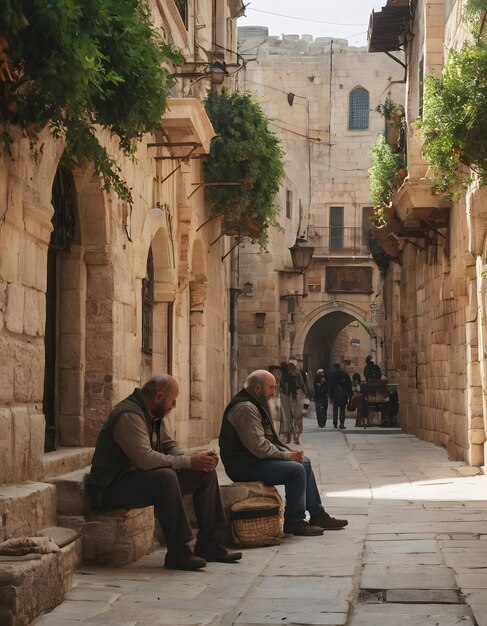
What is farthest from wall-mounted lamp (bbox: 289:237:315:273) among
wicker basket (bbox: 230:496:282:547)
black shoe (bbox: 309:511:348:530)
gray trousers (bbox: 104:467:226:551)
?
gray trousers (bbox: 104:467:226:551)

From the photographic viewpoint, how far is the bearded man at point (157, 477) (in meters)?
7.38

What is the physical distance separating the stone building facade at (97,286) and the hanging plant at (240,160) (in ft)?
1.48

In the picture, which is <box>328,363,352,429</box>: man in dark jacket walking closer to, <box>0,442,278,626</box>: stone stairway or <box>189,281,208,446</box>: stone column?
<box>189,281,208,446</box>: stone column

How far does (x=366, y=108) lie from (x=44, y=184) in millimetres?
35942

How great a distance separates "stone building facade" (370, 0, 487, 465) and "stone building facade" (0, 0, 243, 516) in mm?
3517

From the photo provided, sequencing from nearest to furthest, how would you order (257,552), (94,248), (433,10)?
1. (257,552)
2. (94,248)
3. (433,10)

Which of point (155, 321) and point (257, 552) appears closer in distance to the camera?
point (257, 552)

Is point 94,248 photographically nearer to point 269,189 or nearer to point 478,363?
point 478,363

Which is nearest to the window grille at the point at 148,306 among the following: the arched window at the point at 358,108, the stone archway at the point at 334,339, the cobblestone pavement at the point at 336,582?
the cobblestone pavement at the point at 336,582

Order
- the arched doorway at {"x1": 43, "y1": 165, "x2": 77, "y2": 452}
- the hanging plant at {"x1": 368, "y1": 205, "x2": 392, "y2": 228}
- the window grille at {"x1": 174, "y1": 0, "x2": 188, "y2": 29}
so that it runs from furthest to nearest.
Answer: the hanging plant at {"x1": 368, "y1": 205, "x2": 392, "y2": 228} → the window grille at {"x1": 174, "y1": 0, "x2": 188, "y2": 29} → the arched doorway at {"x1": 43, "y1": 165, "x2": 77, "y2": 452}

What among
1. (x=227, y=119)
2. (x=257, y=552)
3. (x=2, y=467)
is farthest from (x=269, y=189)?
(x=2, y=467)

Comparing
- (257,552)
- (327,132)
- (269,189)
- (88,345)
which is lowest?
(257,552)

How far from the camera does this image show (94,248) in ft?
34.3

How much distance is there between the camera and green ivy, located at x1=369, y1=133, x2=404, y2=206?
872 inches
